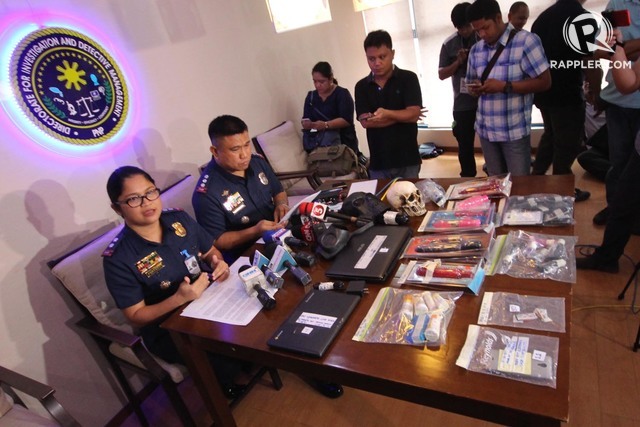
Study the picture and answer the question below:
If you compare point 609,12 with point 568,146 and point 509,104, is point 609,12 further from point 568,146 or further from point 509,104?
point 568,146

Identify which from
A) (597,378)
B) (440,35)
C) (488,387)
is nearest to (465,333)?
(488,387)

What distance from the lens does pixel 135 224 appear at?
1586 millimetres

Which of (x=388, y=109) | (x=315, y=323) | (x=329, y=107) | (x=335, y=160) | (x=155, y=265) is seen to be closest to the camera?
(x=315, y=323)

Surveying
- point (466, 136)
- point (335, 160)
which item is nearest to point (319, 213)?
point (335, 160)

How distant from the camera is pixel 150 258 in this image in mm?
1616

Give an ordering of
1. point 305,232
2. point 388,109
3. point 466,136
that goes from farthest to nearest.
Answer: point 466,136, point 388,109, point 305,232

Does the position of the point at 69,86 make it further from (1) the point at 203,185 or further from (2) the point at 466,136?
(2) the point at 466,136

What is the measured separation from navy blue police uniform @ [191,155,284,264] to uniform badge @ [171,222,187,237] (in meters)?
0.24

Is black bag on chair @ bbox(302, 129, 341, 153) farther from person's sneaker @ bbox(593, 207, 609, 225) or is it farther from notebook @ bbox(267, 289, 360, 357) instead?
notebook @ bbox(267, 289, 360, 357)

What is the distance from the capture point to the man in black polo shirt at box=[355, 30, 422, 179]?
7.34 ft

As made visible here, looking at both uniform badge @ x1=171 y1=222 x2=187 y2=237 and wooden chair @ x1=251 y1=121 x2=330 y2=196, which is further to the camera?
wooden chair @ x1=251 y1=121 x2=330 y2=196

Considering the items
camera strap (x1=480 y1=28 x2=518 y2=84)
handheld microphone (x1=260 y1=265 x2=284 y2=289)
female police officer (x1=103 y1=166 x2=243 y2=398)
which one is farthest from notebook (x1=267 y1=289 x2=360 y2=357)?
camera strap (x1=480 y1=28 x2=518 y2=84)

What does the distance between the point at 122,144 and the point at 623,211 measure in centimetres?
278

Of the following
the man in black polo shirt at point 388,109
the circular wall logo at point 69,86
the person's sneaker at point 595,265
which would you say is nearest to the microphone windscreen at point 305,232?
the man in black polo shirt at point 388,109
